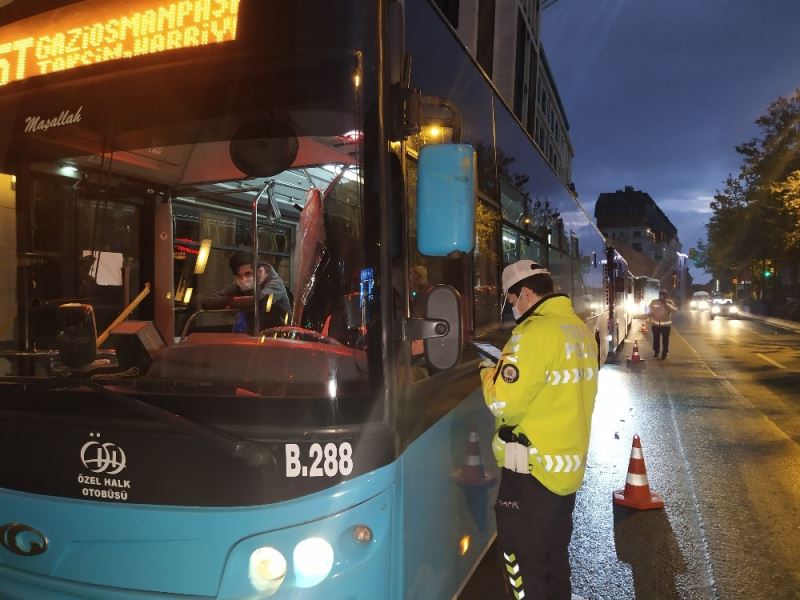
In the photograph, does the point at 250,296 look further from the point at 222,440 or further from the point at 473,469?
the point at 473,469

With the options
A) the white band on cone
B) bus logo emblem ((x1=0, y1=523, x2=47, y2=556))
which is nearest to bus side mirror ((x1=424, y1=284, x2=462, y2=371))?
bus logo emblem ((x1=0, y1=523, x2=47, y2=556))

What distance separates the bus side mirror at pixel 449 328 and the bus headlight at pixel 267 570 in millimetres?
846

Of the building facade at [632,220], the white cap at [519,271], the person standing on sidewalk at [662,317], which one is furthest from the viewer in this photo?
the building facade at [632,220]

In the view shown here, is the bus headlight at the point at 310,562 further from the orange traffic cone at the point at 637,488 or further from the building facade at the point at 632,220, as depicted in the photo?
the building facade at the point at 632,220

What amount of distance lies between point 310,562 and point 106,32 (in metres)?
2.15

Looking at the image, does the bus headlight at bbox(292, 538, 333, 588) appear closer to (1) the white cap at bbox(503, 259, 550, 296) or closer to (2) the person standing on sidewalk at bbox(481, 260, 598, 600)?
(2) the person standing on sidewalk at bbox(481, 260, 598, 600)

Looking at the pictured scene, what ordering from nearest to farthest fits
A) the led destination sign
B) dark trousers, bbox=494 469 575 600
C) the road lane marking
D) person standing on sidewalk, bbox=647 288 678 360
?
the led destination sign < dark trousers, bbox=494 469 575 600 < the road lane marking < person standing on sidewalk, bbox=647 288 678 360

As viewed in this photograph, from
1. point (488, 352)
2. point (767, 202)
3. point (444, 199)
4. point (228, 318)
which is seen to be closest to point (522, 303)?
point (488, 352)

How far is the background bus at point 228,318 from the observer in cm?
202

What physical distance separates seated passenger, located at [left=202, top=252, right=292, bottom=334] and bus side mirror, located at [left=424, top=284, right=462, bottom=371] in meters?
0.68

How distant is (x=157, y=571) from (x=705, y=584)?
11.8ft

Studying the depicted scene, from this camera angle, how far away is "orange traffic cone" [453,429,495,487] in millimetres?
3117

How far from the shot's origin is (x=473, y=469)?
3.26m

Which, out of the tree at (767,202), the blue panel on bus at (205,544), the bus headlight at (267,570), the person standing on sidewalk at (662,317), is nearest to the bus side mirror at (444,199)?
the blue panel on bus at (205,544)
